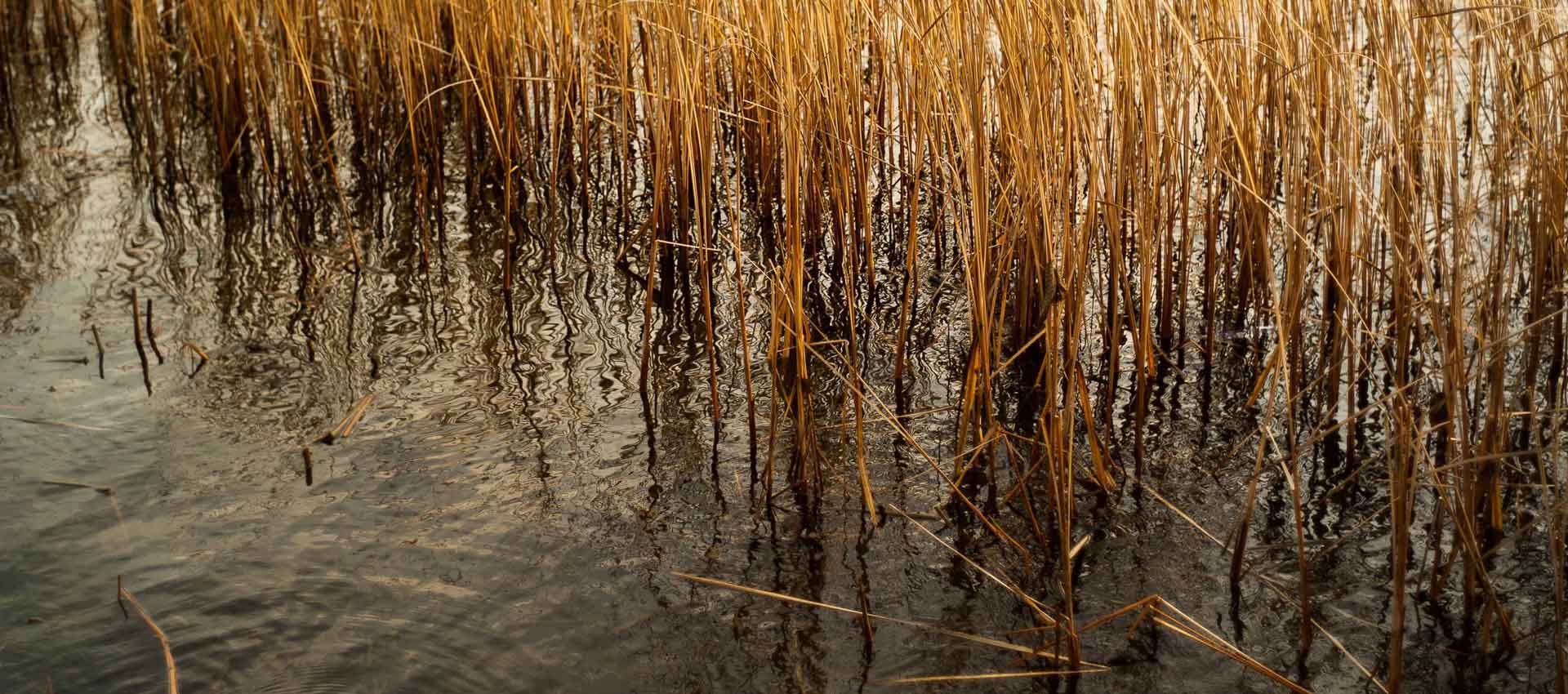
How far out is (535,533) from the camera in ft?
7.89

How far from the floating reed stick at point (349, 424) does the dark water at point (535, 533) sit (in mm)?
23

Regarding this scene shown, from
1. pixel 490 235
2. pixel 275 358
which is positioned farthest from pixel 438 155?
pixel 275 358

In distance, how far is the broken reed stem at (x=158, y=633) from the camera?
6.45 ft

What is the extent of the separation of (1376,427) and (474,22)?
2921 mm

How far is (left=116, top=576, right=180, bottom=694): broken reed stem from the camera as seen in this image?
1.97m

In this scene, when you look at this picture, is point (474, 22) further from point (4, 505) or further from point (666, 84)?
point (4, 505)

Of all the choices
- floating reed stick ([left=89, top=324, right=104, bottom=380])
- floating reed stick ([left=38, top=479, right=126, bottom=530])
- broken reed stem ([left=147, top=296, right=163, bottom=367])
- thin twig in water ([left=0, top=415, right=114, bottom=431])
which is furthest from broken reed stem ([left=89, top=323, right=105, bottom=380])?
floating reed stick ([left=38, top=479, right=126, bottom=530])

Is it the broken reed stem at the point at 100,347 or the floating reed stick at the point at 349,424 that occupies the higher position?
the broken reed stem at the point at 100,347

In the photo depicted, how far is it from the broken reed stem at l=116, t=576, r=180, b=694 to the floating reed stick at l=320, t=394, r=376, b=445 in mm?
580

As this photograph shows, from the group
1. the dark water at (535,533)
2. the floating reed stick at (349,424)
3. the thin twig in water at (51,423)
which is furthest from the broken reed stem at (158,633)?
the thin twig in water at (51,423)

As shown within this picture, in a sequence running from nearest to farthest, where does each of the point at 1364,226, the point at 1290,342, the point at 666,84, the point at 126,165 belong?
the point at 1364,226 < the point at 1290,342 < the point at 666,84 < the point at 126,165

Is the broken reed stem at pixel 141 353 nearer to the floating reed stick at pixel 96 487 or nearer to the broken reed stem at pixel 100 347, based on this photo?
the broken reed stem at pixel 100 347

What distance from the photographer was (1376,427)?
2715mm

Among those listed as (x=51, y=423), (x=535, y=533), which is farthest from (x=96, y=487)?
(x=535, y=533)
